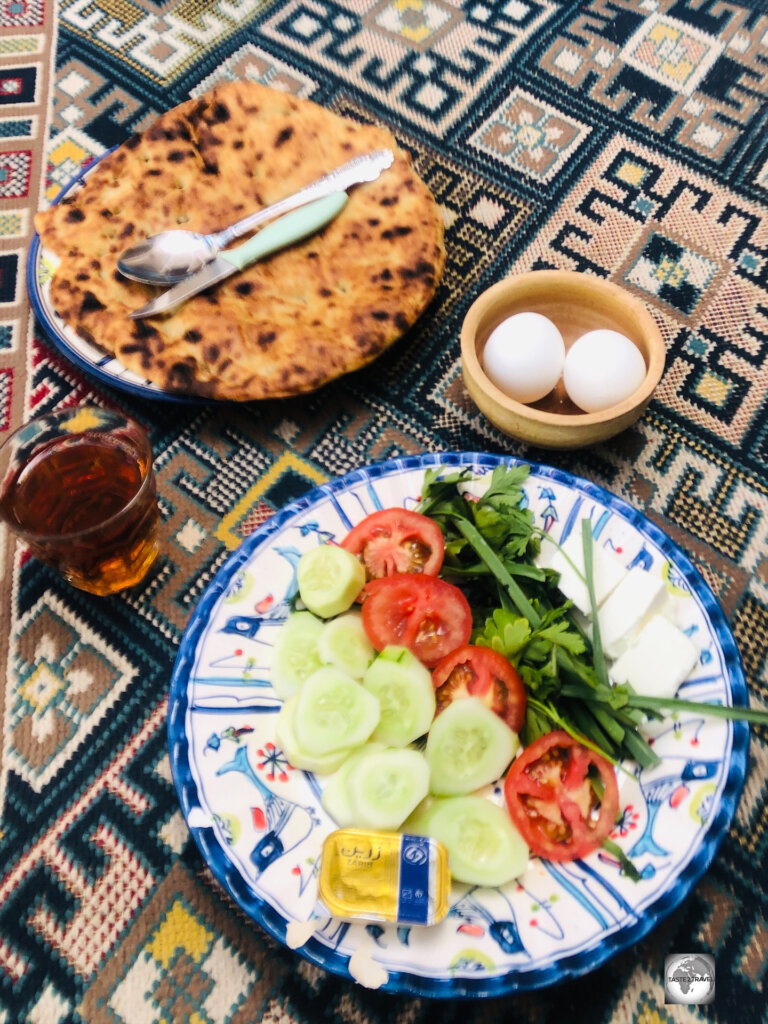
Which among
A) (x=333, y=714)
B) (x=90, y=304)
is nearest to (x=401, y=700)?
(x=333, y=714)

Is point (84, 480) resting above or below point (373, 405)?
below

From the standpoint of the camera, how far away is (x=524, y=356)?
38.3 inches

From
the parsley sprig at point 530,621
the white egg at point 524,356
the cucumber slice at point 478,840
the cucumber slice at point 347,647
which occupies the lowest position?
the cucumber slice at point 478,840

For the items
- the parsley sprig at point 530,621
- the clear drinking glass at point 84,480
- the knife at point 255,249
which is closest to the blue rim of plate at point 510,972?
the parsley sprig at point 530,621

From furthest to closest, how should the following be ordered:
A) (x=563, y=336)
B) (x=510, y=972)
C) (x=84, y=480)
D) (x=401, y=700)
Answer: (x=563, y=336)
(x=84, y=480)
(x=401, y=700)
(x=510, y=972)

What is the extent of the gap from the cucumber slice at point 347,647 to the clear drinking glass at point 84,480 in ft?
0.88

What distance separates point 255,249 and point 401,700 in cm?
66

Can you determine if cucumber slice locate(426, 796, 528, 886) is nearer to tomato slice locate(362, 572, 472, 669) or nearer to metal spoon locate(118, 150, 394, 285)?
tomato slice locate(362, 572, 472, 669)

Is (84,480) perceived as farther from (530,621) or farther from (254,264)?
(530,621)

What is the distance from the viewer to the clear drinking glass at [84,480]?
3.02 feet

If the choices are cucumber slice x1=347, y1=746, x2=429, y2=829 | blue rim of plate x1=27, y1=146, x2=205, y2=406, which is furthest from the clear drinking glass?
cucumber slice x1=347, y1=746, x2=429, y2=829

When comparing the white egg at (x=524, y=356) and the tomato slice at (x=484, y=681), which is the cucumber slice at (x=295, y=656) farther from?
the white egg at (x=524, y=356)

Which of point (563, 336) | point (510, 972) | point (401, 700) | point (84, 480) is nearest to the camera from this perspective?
point (510, 972)

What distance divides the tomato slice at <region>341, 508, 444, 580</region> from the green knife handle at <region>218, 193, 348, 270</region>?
0.45m
